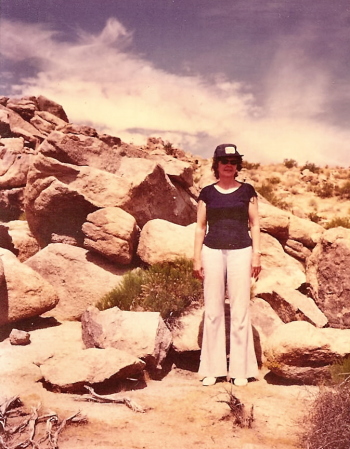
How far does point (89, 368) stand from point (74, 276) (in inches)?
120

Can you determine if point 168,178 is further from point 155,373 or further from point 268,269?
point 155,373

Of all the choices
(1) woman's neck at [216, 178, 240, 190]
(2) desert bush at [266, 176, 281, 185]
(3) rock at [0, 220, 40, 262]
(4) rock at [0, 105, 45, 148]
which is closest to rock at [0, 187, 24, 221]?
(3) rock at [0, 220, 40, 262]

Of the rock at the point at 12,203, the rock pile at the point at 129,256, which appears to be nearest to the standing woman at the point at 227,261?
the rock pile at the point at 129,256

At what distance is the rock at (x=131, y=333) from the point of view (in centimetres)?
591

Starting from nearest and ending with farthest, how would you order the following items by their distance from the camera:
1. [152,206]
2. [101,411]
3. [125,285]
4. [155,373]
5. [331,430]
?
[331,430]
[101,411]
[155,373]
[125,285]
[152,206]

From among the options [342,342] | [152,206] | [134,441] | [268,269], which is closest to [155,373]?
[134,441]

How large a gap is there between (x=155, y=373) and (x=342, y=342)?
262cm

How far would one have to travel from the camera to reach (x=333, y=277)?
715 centimetres

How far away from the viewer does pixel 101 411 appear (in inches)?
182

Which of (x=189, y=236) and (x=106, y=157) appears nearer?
(x=189, y=236)

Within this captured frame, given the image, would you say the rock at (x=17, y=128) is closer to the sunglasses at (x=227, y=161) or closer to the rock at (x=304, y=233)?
the rock at (x=304, y=233)

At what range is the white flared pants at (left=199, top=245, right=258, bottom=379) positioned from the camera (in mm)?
5379

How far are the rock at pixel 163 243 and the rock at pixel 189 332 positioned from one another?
4.00ft

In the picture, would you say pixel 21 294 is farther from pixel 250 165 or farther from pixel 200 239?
pixel 250 165
